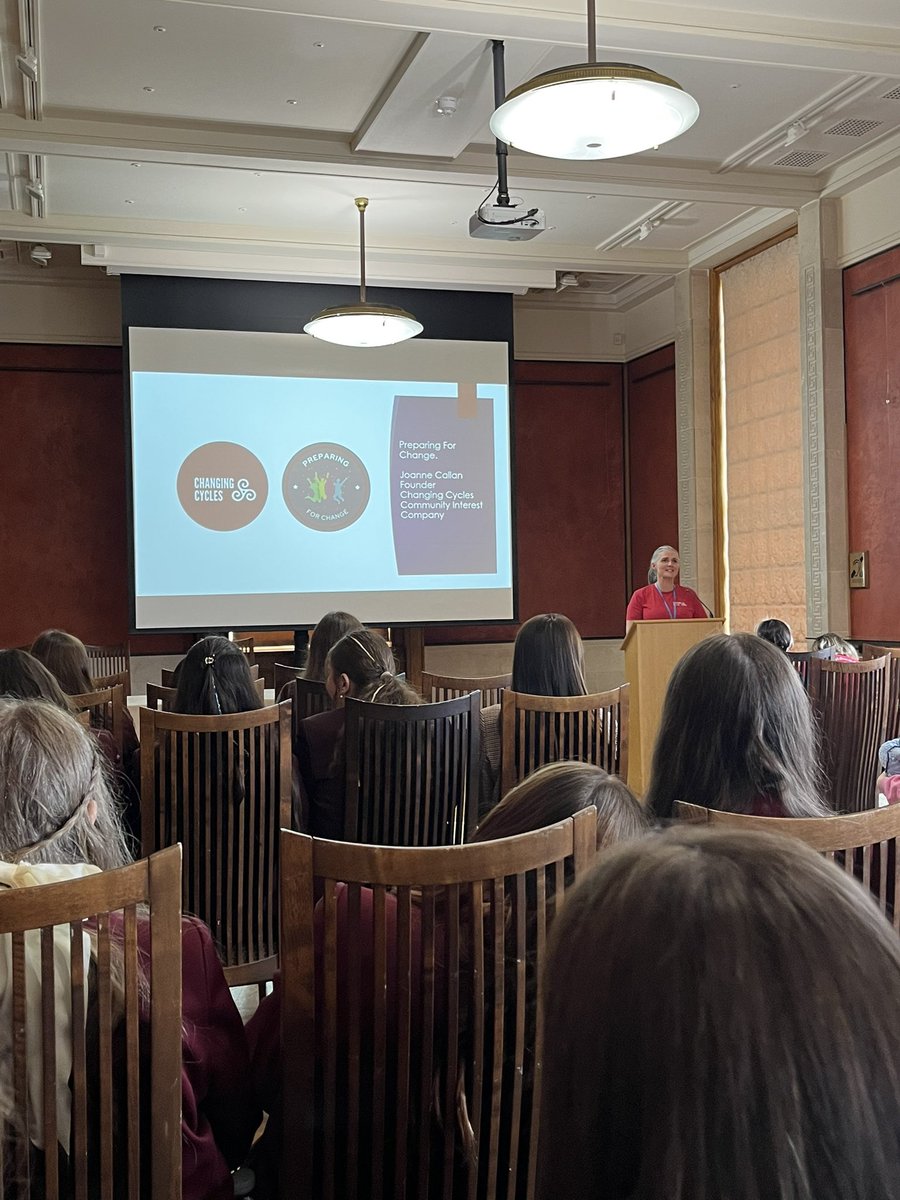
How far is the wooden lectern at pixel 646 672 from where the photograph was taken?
5.18m

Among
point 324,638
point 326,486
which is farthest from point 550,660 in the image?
point 326,486

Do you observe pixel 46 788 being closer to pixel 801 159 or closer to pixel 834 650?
pixel 834 650

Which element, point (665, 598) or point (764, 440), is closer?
point (665, 598)

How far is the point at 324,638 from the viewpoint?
394cm

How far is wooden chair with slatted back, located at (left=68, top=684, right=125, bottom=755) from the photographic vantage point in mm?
3068

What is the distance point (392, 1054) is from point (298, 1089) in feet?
0.34

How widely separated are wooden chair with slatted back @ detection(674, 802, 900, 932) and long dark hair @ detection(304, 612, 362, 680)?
2.63 meters

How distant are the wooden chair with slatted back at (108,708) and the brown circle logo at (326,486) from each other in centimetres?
507

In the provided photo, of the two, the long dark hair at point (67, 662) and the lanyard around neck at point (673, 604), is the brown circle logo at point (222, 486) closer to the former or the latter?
the lanyard around neck at point (673, 604)

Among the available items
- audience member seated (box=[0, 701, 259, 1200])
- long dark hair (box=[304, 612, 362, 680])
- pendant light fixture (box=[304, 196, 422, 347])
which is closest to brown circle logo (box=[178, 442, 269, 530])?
pendant light fixture (box=[304, 196, 422, 347])

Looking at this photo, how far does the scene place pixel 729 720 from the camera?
1.74 metres

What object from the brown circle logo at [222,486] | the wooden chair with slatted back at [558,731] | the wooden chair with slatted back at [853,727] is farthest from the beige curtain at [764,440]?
the wooden chair with slatted back at [558,731]

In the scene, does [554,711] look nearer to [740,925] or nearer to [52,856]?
[52,856]

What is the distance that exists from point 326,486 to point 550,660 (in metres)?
5.13
